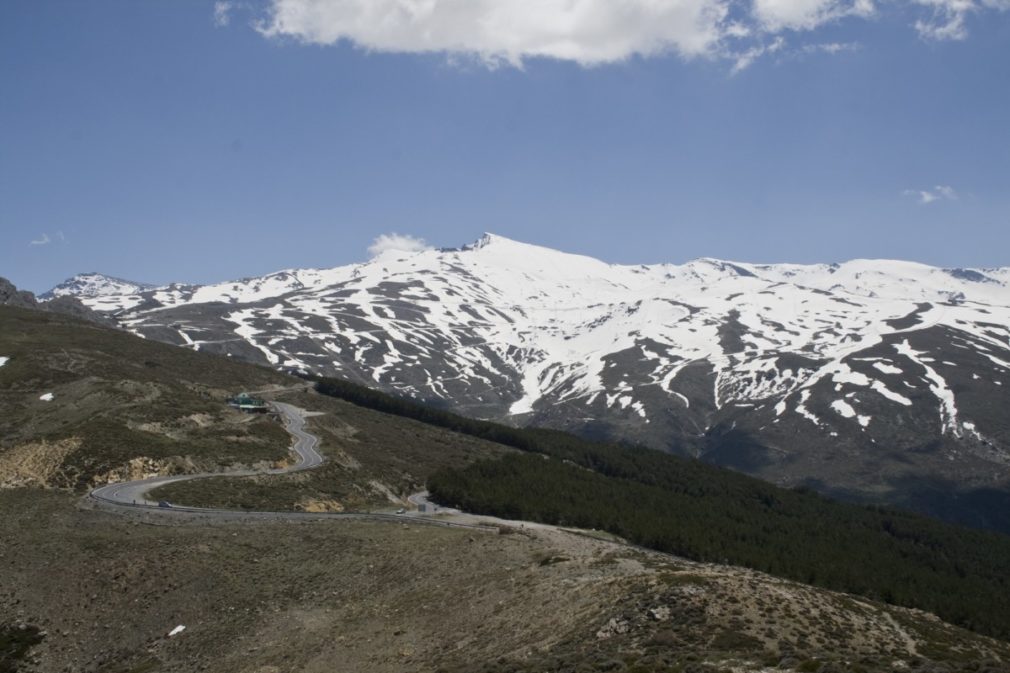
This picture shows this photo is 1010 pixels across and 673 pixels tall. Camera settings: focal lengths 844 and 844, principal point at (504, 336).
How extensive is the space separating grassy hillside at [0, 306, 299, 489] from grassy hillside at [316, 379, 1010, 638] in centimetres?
2542

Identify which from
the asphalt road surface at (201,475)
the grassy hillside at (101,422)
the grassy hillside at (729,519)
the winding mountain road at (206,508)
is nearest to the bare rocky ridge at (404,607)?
the winding mountain road at (206,508)

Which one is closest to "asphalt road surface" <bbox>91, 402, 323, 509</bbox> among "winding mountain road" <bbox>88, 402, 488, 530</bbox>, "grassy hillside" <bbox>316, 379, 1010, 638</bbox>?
"winding mountain road" <bbox>88, 402, 488, 530</bbox>

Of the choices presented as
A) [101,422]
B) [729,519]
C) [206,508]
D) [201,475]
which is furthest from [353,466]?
[729,519]

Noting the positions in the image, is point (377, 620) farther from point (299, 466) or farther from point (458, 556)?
point (299, 466)

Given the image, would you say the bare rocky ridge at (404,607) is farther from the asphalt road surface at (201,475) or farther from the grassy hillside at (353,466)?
the grassy hillside at (353,466)

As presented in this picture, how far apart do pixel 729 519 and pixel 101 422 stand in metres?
88.8

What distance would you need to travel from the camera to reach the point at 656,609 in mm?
35531

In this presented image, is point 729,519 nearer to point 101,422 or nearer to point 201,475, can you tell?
point 201,475

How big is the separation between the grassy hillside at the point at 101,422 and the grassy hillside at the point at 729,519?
1001 inches

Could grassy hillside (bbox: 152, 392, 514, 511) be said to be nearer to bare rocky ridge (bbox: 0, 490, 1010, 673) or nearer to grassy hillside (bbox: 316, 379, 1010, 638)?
grassy hillside (bbox: 316, 379, 1010, 638)

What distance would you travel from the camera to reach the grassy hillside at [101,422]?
76.6m

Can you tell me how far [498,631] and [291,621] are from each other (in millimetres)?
12900

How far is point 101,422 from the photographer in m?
85.9

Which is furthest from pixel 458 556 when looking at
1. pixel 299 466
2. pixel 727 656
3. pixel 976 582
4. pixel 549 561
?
pixel 976 582
